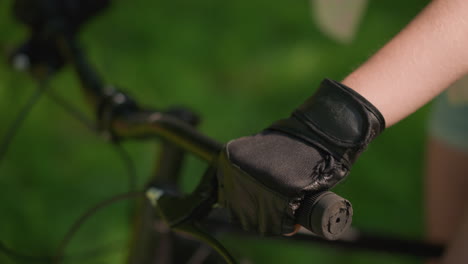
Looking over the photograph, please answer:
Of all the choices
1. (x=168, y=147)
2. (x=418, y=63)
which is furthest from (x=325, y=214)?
(x=168, y=147)

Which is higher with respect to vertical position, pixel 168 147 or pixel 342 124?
pixel 342 124

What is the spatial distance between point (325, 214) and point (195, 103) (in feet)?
4.79

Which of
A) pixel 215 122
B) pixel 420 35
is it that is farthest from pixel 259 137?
pixel 215 122

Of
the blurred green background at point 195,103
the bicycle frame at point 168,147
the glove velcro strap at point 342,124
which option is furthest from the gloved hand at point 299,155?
the blurred green background at point 195,103

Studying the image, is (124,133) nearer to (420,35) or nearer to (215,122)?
(420,35)

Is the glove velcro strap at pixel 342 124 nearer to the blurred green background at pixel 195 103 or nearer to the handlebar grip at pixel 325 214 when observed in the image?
the handlebar grip at pixel 325 214

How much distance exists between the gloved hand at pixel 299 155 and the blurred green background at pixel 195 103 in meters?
1.08

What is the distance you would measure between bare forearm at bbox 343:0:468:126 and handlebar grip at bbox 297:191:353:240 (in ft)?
0.32

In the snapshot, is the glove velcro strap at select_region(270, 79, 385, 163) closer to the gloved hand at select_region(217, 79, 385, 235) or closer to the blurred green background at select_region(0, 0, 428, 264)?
the gloved hand at select_region(217, 79, 385, 235)

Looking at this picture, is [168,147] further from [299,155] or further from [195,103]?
[195,103]

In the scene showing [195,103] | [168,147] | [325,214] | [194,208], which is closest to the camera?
[325,214]

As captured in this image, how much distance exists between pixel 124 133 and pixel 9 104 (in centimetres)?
97

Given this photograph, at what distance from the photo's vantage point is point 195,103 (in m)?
1.91

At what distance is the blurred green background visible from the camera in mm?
1665
